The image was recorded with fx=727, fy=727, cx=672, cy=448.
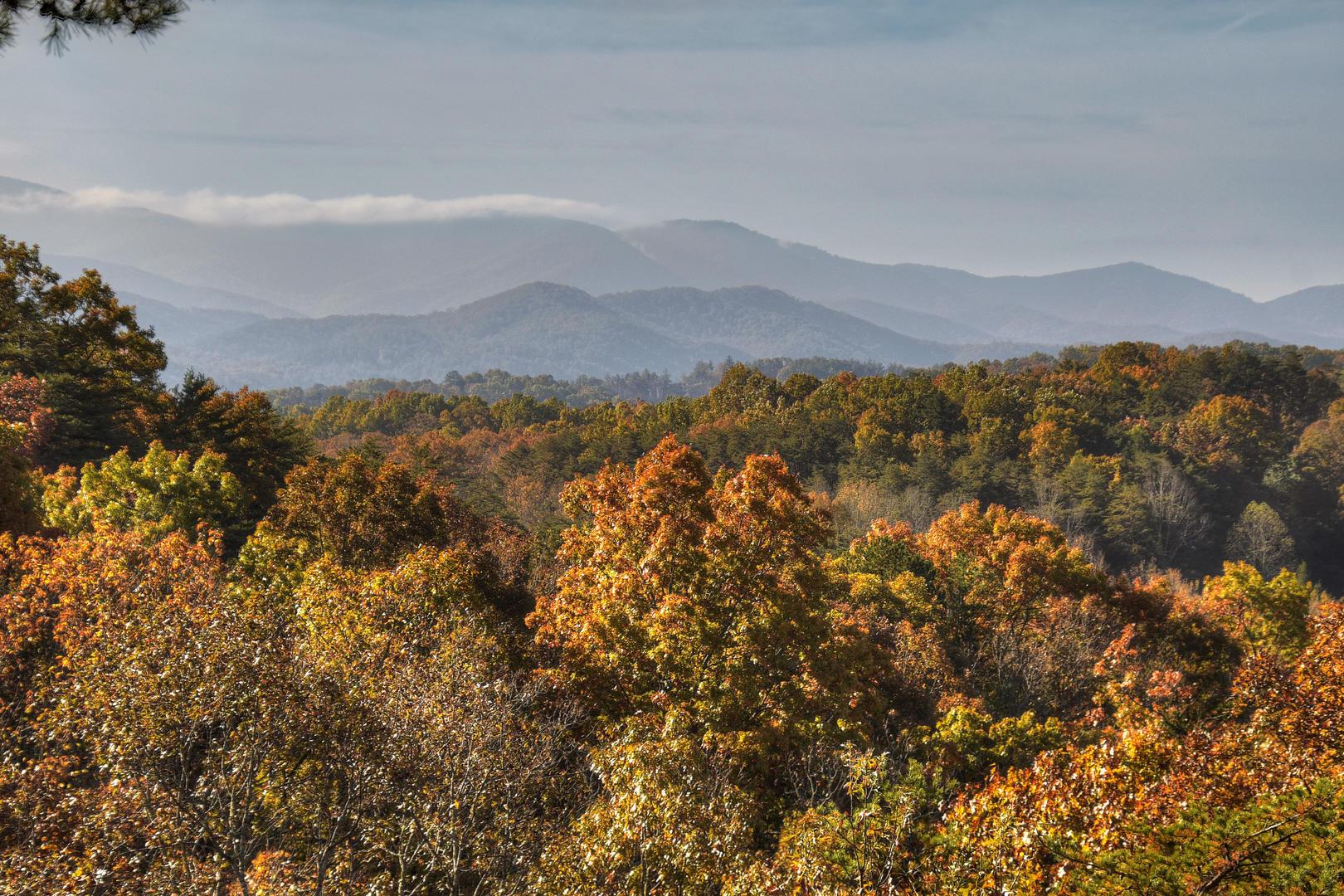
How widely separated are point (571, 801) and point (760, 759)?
3.12 meters

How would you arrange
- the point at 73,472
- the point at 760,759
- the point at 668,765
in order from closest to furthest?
the point at 668,765 < the point at 760,759 < the point at 73,472

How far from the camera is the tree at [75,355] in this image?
87.4ft

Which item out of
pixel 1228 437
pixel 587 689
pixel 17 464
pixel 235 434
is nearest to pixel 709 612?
pixel 587 689

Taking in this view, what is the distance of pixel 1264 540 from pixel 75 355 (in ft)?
234

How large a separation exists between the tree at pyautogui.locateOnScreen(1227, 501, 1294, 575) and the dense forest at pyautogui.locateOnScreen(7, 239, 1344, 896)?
34.4m

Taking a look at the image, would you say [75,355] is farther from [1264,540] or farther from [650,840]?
[1264,540]

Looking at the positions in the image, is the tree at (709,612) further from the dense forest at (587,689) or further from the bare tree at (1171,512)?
the bare tree at (1171,512)

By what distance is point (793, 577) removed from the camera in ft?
44.9

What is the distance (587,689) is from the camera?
13531 millimetres

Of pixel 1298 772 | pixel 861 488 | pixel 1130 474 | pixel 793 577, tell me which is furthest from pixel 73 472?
pixel 1130 474

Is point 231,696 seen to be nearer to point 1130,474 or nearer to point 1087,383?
point 1130,474

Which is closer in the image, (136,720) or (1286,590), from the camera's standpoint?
(136,720)

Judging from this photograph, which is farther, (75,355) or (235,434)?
(235,434)

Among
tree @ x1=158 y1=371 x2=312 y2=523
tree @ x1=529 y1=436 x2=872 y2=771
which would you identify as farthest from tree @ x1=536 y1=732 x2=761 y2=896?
tree @ x1=158 y1=371 x2=312 y2=523
